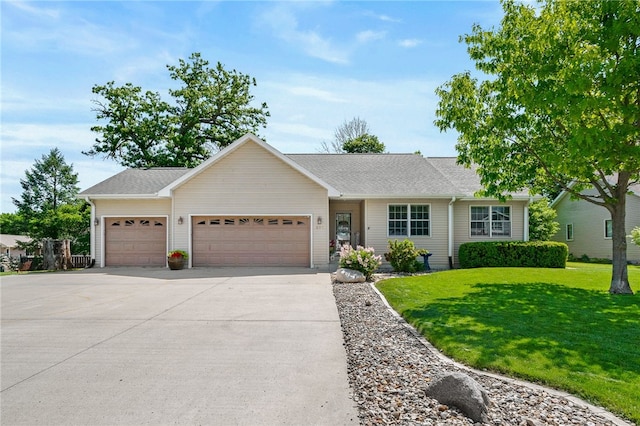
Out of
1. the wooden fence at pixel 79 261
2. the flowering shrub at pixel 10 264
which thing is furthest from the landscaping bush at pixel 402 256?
the flowering shrub at pixel 10 264

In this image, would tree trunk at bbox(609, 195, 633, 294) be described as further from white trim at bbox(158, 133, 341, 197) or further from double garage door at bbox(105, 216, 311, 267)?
double garage door at bbox(105, 216, 311, 267)

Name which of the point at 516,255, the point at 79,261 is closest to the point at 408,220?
the point at 516,255

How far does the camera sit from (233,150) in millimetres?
16391

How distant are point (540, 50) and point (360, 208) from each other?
10.0 m

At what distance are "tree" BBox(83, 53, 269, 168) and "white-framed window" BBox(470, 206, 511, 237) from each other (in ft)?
63.5

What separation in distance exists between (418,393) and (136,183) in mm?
17350

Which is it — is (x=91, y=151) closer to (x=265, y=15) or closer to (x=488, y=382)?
(x=265, y=15)

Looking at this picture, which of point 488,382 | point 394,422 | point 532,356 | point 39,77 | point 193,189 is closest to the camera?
point 394,422

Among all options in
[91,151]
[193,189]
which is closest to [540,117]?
[193,189]

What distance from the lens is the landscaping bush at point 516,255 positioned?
1578 centimetres

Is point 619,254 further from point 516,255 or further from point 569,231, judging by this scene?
point 569,231

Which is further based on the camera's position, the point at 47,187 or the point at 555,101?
the point at 47,187

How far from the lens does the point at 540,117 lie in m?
10.6

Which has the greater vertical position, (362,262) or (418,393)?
(362,262)
